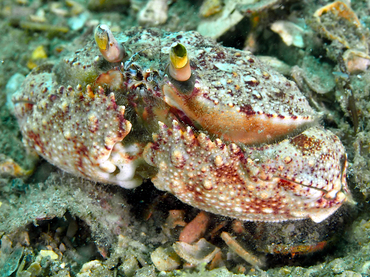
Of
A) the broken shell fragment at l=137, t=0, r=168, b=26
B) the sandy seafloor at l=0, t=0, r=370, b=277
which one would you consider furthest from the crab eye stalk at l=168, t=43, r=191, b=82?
the broken shell fragment at l=137, t=0, r=168, b=26

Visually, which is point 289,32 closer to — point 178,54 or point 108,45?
point 178,54

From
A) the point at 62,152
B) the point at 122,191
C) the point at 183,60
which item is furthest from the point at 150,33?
the point at 122,191

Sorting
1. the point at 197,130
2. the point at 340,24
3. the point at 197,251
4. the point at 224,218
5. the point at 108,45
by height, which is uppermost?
the point at 108,45

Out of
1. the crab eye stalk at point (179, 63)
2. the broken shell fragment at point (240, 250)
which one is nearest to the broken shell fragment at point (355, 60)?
the crab eye stalk at point (179, 63)

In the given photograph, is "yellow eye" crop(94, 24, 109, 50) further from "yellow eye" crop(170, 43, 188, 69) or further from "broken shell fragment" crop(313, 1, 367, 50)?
"broken shell fragment" crop(313, 1, 367, 50)

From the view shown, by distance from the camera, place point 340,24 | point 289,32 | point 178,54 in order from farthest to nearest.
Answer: point 289,32 → point 340,24 → point 178,54

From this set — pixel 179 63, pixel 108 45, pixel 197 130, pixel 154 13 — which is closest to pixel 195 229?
pixel 197 130

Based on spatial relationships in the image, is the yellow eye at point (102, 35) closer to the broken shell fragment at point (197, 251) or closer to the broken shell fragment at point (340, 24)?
the broken shell fragment at point (197, 251)
